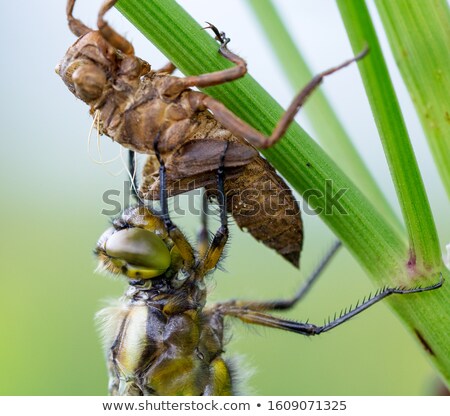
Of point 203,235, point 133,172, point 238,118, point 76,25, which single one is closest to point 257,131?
point 238,118

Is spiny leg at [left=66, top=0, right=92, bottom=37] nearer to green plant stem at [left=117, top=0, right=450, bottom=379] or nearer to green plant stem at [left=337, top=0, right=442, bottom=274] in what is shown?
green plant stem at [left=117, top=0, right=450, bottom=379]

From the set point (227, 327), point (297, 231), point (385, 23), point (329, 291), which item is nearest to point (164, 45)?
point (385, 23)

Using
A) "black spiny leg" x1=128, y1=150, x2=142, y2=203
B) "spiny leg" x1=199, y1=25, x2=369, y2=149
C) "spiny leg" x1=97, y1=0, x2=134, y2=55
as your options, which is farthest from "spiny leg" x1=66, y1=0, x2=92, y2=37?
"black spiny leg" x1=128, y1=150, x2=142, y2=203

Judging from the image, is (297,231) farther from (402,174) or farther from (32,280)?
(32,280)

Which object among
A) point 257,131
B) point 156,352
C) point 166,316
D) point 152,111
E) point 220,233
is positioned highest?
point 152,111

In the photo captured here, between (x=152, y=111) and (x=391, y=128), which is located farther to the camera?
(x=152, y=111)

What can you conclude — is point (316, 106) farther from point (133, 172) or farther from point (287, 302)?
point (287, 302)

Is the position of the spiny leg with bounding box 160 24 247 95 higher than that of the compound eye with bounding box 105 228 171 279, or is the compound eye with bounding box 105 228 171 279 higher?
the spiny leg with bounding box 160 24 247 95
